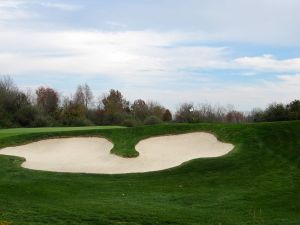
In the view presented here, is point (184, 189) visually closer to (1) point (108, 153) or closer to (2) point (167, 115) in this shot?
(1) point (108, 153)

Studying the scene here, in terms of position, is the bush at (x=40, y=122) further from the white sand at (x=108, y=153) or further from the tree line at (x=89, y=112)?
the white sand at (x=108, y=153)

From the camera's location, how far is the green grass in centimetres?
1170

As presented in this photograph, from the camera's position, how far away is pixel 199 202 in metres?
14.7

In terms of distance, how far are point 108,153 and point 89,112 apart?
184ft

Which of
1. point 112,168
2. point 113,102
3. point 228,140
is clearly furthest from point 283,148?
point 113,102

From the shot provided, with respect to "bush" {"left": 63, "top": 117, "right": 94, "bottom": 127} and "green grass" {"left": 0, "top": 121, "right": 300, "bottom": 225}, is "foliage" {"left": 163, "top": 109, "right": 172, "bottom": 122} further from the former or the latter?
"green grass" {"left": 0, "top": 121, "right": 300, "bottom": 225}

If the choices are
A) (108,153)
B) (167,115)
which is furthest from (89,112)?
(108,153)

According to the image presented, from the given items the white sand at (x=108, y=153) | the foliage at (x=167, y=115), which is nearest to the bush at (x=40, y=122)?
the foliage at (x=167, y=115)

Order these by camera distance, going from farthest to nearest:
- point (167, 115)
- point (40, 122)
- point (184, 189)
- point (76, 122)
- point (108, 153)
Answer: point (167, 115) < point (76, 122) < point (40, 122) < point (108, 153) < point (184, 189)

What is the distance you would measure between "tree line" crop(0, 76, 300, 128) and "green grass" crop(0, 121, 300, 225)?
17.6 m

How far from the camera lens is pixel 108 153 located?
78.0 ft

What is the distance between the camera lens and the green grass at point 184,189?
1170cm

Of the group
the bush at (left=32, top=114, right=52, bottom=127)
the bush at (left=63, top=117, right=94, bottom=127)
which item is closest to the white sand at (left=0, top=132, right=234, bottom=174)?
the bush at (left=32, top=114, right=52, bottom=127)

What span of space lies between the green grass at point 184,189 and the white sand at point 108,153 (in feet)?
2.06
